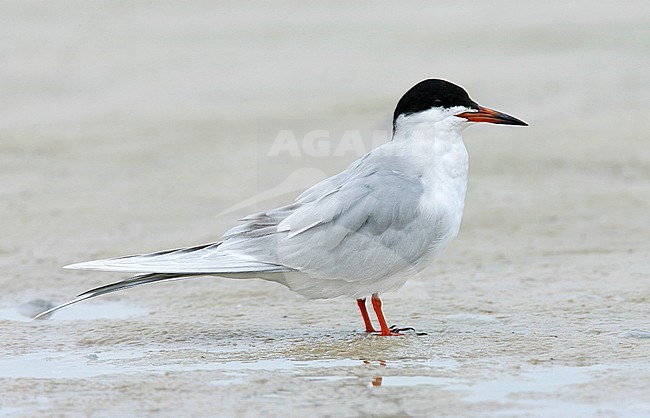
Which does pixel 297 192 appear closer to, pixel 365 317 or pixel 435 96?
pixel 435 96

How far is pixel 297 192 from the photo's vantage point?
629 cm

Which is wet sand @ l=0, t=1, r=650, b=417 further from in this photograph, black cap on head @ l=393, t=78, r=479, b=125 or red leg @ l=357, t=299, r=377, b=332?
black cap on head @ l=393, t=78, r=479, b=125

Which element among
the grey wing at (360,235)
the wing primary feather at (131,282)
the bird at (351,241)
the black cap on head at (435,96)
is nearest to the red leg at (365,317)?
the bird at (351,241)

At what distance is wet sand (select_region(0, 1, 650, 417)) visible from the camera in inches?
130

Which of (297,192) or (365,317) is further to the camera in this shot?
(297,192)

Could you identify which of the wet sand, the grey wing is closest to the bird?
the grey wing

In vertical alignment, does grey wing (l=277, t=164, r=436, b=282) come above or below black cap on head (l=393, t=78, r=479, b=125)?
below

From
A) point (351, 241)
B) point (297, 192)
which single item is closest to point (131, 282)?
point (351, 241)

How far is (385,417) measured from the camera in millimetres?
2953

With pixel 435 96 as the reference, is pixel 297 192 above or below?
below

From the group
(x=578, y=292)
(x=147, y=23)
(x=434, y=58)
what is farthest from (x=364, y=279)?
(x=147, y=23)

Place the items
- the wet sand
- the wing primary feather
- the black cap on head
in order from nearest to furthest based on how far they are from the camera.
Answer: the wet sand
the wing primary feather
the black cap on head

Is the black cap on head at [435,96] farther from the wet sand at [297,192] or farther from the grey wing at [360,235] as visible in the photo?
the wet sand at [297,192]

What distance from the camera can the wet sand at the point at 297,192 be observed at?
329 centimetres
